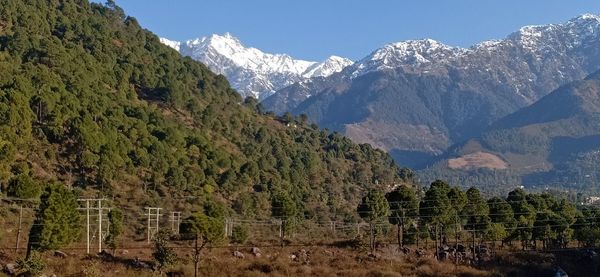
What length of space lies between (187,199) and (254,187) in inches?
1076

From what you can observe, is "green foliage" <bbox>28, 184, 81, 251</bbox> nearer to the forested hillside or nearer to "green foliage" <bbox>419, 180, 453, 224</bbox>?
the forested hillside

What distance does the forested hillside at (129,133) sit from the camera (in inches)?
4338

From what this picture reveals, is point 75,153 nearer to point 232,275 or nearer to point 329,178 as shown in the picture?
point 232,275

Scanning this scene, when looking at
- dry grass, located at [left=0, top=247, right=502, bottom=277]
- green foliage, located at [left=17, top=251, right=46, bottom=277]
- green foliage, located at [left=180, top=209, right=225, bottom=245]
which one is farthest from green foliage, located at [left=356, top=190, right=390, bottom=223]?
green foliage, located at [left=17, top=251, right=46, bottom=277]

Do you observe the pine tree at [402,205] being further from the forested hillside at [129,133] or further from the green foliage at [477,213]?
the forested hillside at [129,133]

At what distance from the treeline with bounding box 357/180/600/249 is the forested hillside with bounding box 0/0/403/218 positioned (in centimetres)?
1279

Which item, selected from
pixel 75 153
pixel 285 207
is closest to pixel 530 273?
pixel 285 207

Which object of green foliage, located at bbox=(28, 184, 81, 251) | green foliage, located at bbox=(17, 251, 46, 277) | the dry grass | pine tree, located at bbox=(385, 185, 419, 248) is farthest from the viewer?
pine tree, located at bbox=(385, 185, 419, 248)

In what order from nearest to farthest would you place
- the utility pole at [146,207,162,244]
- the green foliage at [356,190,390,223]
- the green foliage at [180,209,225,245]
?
the green foliage at [180,209,225,245] < the utility pole at [146,207,162,244] < the green foliage at [356,190,390,223]

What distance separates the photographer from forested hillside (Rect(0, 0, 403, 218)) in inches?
4338

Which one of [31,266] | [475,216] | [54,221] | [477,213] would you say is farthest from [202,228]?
[477,213]

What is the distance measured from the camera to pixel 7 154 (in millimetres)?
92250

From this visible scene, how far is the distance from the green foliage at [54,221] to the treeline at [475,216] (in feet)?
109

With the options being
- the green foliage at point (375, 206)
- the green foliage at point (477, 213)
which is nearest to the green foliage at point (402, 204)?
the green foliage at point (375, 206)
